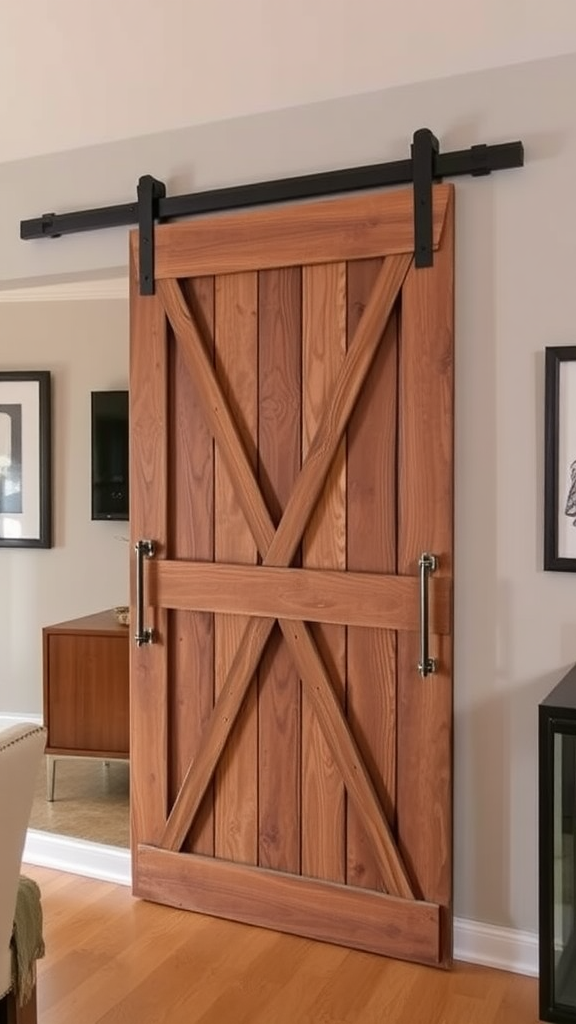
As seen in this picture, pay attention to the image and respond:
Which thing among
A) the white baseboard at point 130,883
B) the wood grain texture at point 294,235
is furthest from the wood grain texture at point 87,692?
the wood grain texture at point 294,235

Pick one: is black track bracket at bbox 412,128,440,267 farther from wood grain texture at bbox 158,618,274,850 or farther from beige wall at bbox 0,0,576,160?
wood grain texture at bbox 158,618,274,850

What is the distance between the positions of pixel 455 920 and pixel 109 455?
297 centimetres

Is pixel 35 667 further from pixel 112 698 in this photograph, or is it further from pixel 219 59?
pixel 219 59

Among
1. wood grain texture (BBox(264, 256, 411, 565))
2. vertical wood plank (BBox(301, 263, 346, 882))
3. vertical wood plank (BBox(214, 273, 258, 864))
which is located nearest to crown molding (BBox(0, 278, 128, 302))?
vertical wood plank (BBox(214, 273, 258, 864))

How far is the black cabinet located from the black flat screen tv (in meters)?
3.10

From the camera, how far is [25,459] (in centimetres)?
521

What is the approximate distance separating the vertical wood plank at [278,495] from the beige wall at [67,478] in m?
2.13

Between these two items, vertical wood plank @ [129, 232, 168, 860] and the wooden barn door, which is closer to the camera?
the wooden barn door

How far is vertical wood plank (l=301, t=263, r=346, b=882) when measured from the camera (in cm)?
295

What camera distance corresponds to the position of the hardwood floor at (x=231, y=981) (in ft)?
8.35

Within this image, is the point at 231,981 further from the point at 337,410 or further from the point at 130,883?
the point at 337,410

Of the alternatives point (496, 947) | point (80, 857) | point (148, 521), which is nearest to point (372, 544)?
point (148, 521)

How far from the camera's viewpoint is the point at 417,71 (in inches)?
111

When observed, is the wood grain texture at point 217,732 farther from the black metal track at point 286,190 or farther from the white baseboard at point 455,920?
the black metal track at point 286,190
